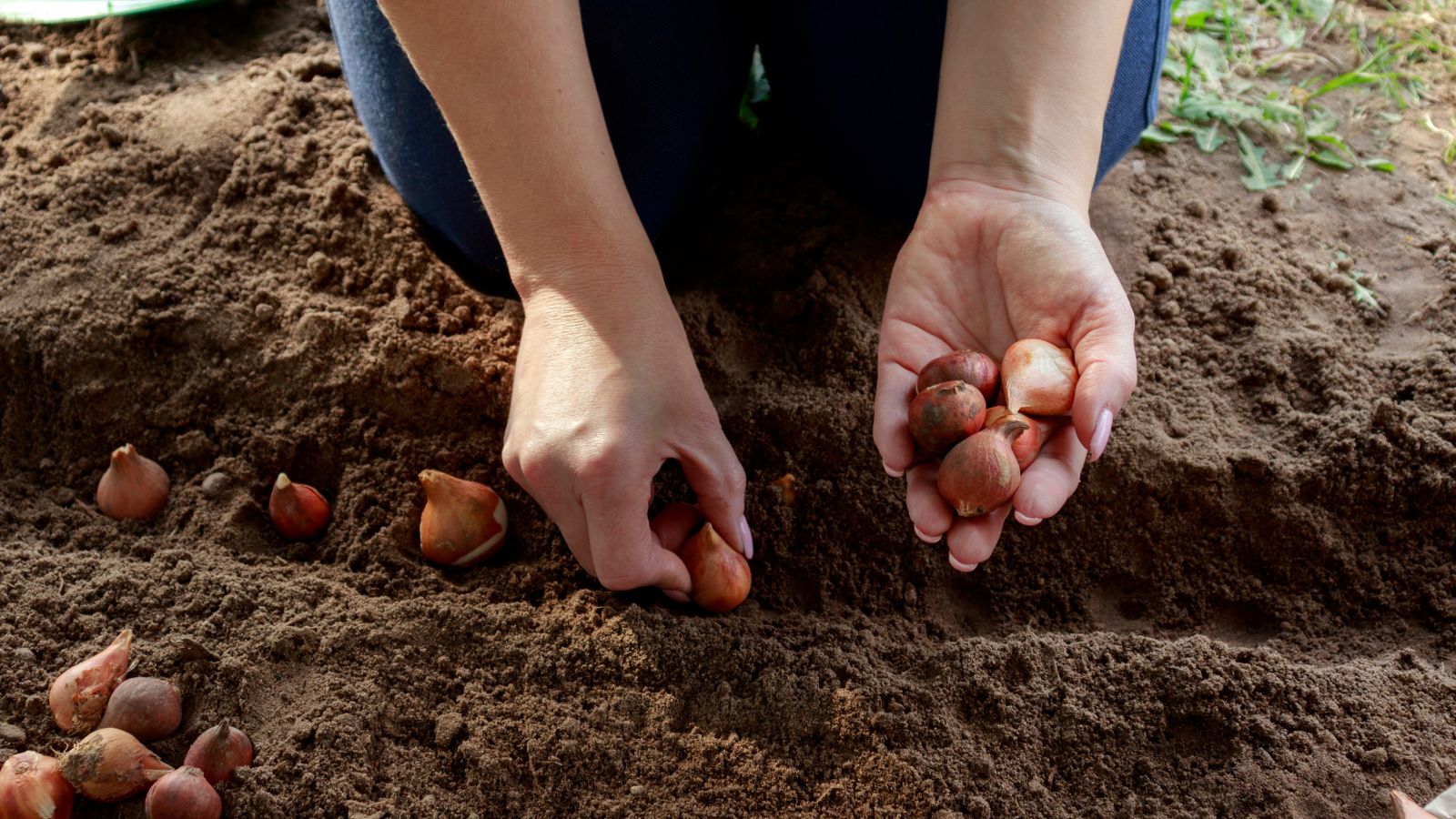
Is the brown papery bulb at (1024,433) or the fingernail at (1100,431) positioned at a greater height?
the fingernail at (1100,431)

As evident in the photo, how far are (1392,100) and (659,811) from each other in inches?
93.8

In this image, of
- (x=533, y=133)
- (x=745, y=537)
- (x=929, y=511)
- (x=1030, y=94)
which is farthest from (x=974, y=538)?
(x=533, y=133)

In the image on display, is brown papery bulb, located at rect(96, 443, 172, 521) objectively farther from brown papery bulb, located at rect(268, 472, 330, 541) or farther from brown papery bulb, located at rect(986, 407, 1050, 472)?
brown papery bulb, located at rect(986, 407, 1050, 472)

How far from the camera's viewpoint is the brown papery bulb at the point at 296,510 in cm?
167

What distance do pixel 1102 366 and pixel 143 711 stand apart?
1.24 m

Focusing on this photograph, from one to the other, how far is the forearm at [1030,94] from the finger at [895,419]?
0.34 meters

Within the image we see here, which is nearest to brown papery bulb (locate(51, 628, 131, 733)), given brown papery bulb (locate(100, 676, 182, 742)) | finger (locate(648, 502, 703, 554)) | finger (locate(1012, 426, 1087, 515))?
brown papery bulb (locate(100, 676, 182, 742))

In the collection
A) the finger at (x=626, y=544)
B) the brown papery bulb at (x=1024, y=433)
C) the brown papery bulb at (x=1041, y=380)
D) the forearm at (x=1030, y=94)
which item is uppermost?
the forearm at (x=1030, y=94)

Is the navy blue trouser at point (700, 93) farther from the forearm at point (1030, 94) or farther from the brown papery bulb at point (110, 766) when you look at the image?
the brown papery bulb at point (110, 766)

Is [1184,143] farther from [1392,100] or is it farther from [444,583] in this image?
[444,583]

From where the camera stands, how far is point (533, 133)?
1494 millimetres

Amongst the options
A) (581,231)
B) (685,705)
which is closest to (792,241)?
(581,231)

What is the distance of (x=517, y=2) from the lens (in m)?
1.43

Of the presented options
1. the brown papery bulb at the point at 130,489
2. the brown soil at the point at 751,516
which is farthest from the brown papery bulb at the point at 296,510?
the brown papery bulb at the point at 130,489
